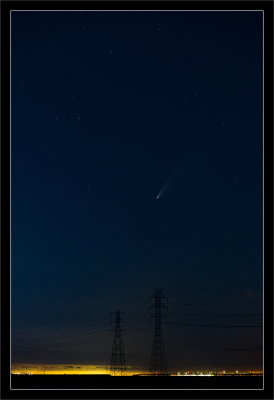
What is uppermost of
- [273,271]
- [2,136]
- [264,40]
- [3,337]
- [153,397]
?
[264,40]

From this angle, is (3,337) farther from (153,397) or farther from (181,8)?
(181,8)

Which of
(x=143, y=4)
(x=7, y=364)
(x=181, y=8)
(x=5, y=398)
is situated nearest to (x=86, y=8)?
(x=143, y=4)

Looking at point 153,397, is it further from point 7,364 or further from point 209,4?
point 209,4

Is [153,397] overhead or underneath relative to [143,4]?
underneath

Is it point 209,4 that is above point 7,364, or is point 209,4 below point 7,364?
above

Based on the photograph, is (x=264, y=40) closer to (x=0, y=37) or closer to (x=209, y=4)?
(x=209, y=4)

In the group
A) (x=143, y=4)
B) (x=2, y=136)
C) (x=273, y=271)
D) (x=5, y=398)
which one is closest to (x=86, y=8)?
(x=143, y=4)

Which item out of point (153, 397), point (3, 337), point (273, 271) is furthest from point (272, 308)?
point (3, 337)
